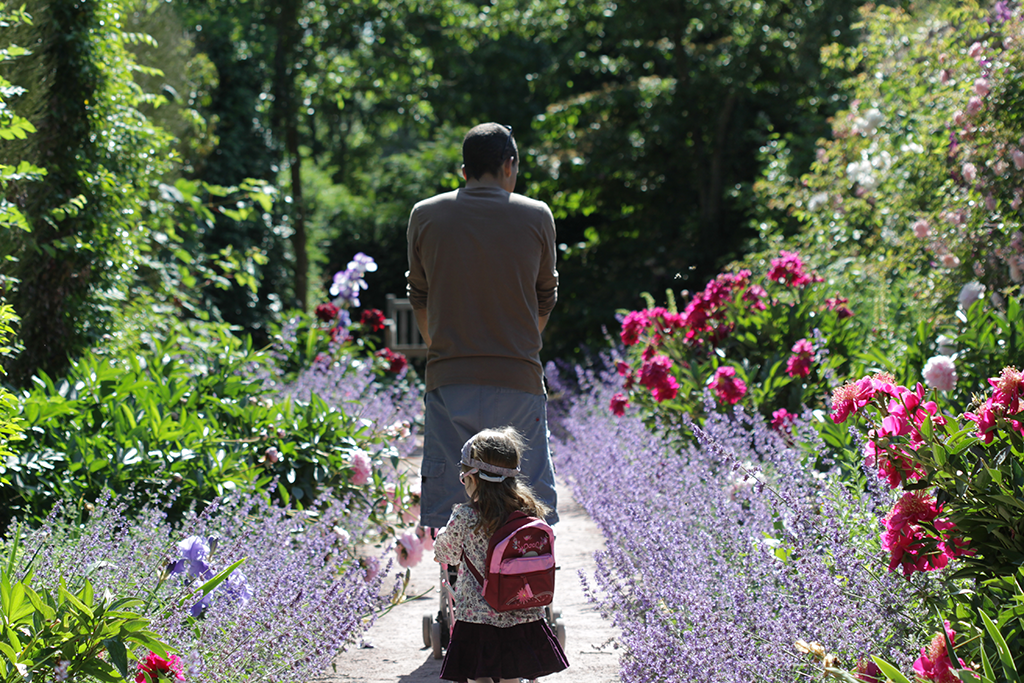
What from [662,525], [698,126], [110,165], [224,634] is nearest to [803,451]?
[662,525]

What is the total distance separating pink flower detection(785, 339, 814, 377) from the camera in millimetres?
4184

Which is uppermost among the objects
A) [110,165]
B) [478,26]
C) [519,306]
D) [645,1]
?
[478,26]

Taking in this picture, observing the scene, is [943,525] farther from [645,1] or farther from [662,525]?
[645,1]

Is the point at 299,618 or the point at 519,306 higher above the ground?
the point at 519,306

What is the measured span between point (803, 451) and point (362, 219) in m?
10.9

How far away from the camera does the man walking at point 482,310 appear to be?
2.52m

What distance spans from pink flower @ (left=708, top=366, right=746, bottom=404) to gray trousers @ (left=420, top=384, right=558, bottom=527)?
1710 mm

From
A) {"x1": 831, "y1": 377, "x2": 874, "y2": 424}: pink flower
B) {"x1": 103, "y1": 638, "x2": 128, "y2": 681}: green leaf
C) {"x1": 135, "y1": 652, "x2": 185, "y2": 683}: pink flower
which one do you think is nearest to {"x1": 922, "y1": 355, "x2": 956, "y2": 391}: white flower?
{"x1": 831, "y1": 377, "x2": 874, "y2": 424}: pink flower

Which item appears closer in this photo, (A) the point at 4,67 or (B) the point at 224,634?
(B) the point at 224,634

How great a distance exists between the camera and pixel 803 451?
340cm

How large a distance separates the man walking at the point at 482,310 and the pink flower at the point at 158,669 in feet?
2.89

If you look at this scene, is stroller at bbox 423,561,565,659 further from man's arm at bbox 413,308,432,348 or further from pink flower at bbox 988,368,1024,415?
pink flower at bbox 988,368,1024,415

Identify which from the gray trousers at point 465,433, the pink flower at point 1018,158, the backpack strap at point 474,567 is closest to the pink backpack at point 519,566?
the backpack strap at point 474,567

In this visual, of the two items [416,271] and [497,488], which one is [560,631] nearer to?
[497,488]
